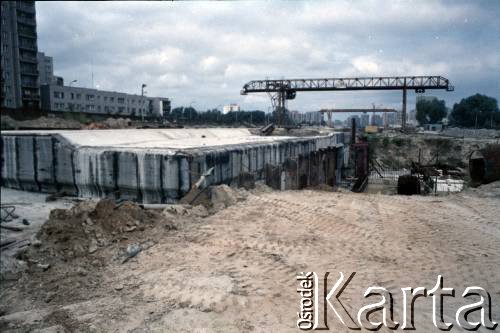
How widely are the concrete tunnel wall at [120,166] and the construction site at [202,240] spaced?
0.15 ft

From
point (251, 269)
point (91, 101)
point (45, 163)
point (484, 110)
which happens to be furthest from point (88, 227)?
point (91, 101)

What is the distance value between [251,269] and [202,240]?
5.08ft

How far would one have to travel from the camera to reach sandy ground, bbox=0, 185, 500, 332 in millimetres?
4375

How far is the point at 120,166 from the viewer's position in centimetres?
1120

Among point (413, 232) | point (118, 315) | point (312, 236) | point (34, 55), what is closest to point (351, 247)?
point (312, 236)

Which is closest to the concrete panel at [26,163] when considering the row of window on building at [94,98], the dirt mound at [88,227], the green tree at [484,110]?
the dirt mound at [88,227]

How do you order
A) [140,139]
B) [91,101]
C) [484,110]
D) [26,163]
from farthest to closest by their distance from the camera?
1. [91,101]
2. [140,139]
3. [26,163]
4. [484,110]

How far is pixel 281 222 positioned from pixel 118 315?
422cm

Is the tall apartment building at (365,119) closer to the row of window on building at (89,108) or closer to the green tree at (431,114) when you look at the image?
the green tree at (431,114)

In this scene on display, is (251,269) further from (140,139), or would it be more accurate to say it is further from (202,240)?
(140,139)

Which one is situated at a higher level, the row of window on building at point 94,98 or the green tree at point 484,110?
the row of window on building at point 94,98

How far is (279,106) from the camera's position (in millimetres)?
31469

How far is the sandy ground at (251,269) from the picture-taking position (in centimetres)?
438

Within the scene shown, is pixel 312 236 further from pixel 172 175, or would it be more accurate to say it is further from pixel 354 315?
pixel 172 175
